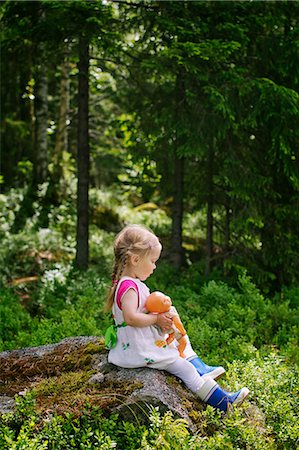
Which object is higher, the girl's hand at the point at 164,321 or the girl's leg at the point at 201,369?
the girl's hand at the point at 164,321

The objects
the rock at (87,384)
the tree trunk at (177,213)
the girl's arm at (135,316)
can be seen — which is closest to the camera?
the rock at (87,384)

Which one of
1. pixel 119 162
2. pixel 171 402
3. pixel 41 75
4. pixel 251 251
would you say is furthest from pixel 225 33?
pixel 119 162

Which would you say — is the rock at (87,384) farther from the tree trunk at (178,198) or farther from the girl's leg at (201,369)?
the tree trunk at (178,198)

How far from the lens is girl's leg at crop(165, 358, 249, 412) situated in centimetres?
449

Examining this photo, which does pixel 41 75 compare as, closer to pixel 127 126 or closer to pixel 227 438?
pixel 127 126

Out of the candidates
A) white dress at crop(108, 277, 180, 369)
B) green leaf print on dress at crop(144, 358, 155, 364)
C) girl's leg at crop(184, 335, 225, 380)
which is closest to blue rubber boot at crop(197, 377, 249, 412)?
girl's leg at crop(184, 335, 225, 380)

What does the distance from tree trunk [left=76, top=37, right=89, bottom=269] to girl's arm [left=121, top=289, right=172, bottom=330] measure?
682 cm

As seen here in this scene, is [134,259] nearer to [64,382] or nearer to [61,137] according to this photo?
[64,382]

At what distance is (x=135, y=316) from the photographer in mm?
4406

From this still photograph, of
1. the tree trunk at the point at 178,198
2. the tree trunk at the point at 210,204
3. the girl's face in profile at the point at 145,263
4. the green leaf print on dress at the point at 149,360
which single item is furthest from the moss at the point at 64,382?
the tree trunk at the point at 178,198

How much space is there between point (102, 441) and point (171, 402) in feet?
2.33

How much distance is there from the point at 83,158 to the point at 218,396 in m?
7.26

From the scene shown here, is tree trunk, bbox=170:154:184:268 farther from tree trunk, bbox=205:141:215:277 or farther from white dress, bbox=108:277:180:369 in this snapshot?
white dress, bbox=108:277:180:369

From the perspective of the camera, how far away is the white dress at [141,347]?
445 centimetres
